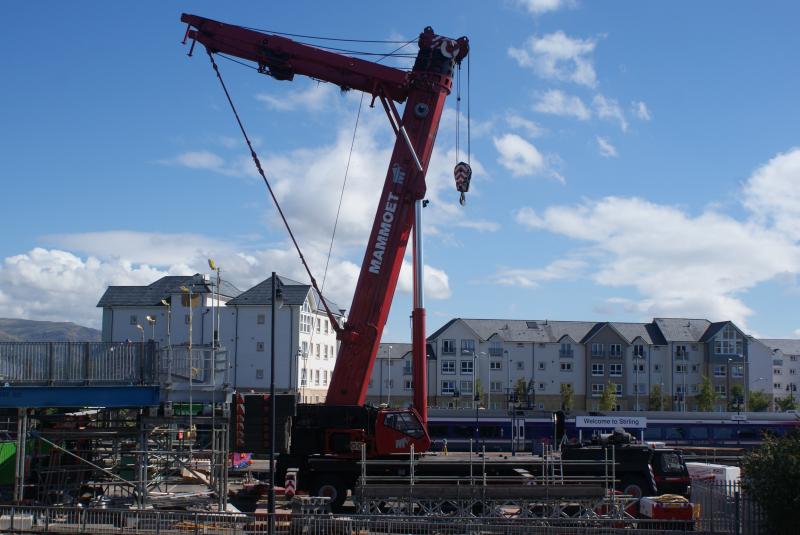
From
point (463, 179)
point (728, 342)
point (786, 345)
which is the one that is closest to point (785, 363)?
point (786, 345)

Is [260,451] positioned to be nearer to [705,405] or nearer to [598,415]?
[598,415]

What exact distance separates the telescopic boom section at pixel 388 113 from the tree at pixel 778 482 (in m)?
10.2

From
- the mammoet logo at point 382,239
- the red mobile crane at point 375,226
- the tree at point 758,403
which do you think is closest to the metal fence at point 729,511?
the red mobile crane at point 375,226

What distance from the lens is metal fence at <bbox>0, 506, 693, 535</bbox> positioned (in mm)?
18047

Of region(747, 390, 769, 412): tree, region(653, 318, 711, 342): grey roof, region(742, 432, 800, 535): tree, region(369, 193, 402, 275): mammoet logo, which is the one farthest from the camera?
region(653, 318, 711, 342): grey roof

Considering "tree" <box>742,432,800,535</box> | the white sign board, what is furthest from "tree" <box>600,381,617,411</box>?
"tree" <box>742,432,800,535</box>

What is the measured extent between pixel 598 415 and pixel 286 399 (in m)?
35.8

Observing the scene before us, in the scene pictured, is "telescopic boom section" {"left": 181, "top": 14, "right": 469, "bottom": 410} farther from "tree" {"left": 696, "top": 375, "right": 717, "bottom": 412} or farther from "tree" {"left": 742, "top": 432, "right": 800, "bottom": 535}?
"tree" {"left": 696, "top": 375, "right": 717, "bottom": 412}

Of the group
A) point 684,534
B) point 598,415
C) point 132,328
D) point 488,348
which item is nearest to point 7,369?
point 684,534

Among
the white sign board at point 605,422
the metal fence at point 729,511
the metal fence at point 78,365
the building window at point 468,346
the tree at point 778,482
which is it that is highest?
the building window at point 468,346

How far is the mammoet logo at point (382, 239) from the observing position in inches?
923

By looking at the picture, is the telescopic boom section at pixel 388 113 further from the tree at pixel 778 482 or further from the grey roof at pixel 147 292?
the grey roof at pixel 147 292

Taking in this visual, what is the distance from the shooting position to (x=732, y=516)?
1714 cm

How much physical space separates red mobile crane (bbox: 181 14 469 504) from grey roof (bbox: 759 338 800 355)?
12071 cm
